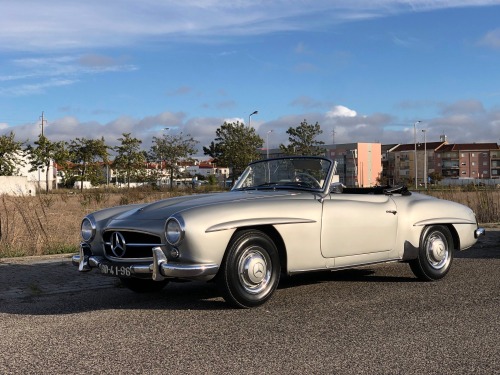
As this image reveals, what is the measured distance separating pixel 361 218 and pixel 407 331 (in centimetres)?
181

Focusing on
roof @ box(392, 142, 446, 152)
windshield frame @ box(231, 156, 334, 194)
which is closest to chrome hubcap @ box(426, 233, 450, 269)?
windshield frame @ box(231, 156, 334, 194)

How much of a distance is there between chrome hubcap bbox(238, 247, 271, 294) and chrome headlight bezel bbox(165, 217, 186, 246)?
601 mm

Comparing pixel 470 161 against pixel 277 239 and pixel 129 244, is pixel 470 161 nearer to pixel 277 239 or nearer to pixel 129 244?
pixel 277 239

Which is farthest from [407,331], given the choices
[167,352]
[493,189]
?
[493,189]

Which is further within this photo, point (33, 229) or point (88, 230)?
point (33, 229)

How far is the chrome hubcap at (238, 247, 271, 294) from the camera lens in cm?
530

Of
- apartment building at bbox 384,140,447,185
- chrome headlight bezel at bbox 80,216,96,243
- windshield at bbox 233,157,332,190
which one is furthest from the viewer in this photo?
apartment building at bbox 384,140,447,185

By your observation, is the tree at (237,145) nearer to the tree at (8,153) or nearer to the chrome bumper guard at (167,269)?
the tree at (8,153)

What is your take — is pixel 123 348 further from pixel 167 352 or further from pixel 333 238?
pixel 333 238

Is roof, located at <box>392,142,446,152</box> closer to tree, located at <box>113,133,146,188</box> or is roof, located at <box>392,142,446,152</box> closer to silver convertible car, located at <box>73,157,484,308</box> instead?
tree, located at <box>113,133,146,188</box>

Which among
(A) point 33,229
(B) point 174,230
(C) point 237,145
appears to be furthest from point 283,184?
(C) point 237,145

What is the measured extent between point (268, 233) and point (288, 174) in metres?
1.21

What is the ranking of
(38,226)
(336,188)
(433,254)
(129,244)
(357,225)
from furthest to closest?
(38,226)
(433,254)
(336,188)
(357,225)
(129,244)

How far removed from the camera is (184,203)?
5637 mm
